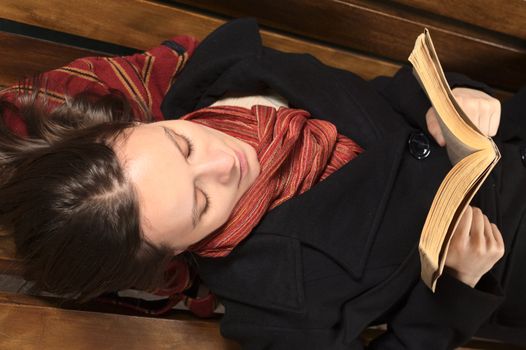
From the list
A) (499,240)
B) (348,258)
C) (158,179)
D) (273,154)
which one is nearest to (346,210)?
(348,258)

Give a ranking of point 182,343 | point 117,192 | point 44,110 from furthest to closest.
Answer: point 182,343, point 44,110, point 117,192

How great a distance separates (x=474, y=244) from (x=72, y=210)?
0.76m

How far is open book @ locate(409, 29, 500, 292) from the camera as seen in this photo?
740 mm

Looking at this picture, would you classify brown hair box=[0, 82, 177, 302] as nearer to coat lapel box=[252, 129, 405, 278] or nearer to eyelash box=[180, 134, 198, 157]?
eyelash box=[180, 134, 198, 157]

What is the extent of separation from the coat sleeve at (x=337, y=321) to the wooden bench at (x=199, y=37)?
165mm

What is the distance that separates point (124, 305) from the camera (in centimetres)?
126

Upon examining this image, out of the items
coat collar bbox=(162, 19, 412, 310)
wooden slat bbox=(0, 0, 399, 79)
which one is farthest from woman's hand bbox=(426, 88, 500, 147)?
wooden slat bbox=(0, 0, 399, 79)

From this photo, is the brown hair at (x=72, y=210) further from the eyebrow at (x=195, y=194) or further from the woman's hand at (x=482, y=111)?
the woman's hand at (x=482, y=111)

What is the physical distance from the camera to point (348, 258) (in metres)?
1.14

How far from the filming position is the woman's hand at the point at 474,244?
988 millimetres

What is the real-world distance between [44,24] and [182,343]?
85 centimetres

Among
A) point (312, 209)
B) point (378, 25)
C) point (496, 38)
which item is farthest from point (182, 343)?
point (496, 38)

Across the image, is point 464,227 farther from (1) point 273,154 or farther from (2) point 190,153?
(2) point 190,153

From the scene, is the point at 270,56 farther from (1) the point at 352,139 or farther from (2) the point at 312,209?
(2) the point at 312,209
